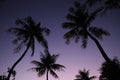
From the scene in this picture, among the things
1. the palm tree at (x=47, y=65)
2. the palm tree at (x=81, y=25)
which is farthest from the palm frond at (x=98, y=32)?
the palm tree at (x=47, y=65)

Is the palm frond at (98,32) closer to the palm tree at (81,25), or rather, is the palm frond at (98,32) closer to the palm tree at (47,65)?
the palm tree at (81,25)

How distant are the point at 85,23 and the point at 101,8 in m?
4.05

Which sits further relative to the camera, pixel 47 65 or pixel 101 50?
pixel 47 65

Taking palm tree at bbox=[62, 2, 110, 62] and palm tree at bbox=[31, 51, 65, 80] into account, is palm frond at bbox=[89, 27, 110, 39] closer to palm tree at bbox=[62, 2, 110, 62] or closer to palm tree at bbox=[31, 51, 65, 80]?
palm tree at bbox=[62, 2, 110, 62]

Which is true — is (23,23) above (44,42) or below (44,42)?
above

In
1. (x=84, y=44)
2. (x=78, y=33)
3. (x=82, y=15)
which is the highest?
(x=82, y=15)

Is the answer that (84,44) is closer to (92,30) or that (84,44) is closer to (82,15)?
(92,30)

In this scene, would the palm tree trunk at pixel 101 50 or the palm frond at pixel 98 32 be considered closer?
the palm tree trunk at pixel 101 50

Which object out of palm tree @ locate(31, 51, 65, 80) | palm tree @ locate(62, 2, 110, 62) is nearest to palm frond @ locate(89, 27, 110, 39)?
palm tree @ locate(62, 2, 110, 62)

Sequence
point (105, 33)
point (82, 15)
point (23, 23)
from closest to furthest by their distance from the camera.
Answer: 1. point (105, 33)
2. point (82, 15)
3. point (23, 23)

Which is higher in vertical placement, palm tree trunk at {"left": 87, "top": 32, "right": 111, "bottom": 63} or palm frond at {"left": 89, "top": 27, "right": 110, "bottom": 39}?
palm frond at {"left": 89, "top": 27, "right": 110, "bottom": 39}

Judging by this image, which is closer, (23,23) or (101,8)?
(101,8)

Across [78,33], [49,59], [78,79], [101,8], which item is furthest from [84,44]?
[78,79]

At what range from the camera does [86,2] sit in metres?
20.2
